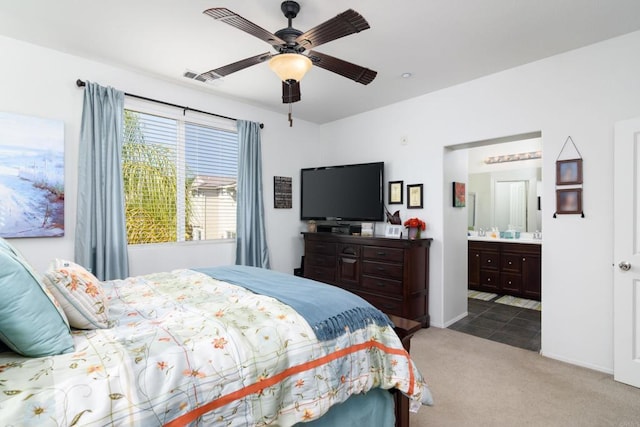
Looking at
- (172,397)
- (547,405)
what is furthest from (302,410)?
(547,405)

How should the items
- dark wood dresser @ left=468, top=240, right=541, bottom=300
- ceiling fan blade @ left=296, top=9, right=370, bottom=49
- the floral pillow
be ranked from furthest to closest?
dark wood dresser @ left=468, top=240, right=541, bottom=300 < ceiling fan blade @ left=296, top=9, right=370, bottom=49 < the floral pillow

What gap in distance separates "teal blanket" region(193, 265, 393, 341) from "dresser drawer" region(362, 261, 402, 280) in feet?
5.91

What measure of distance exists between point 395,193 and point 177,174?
8.74 ft

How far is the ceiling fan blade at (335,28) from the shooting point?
1647mm

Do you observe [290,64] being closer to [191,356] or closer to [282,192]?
[191,356]

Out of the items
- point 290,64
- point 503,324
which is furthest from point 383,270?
point 290,64

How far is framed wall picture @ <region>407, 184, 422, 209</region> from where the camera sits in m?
3.92

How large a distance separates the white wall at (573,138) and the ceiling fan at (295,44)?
1.78 meters

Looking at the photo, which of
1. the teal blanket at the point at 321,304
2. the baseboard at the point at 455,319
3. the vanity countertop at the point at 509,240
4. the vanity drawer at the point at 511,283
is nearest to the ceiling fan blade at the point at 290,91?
the teal blanket at the point at 321,304

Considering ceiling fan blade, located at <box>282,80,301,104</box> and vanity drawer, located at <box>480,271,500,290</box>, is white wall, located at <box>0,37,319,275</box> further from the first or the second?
vanity drawer, located at <box>480,271,500,290</box>

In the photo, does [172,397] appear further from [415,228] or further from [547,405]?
[415,228]

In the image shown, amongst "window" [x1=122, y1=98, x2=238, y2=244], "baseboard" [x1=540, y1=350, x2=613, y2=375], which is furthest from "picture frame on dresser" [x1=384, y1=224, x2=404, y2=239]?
"window" [x1=122, y1=98, x2=238, y2=244]

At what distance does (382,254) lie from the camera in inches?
147

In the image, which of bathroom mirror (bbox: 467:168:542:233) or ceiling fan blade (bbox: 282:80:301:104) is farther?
bathroom mirror (bbox: 467:168:542:233)
